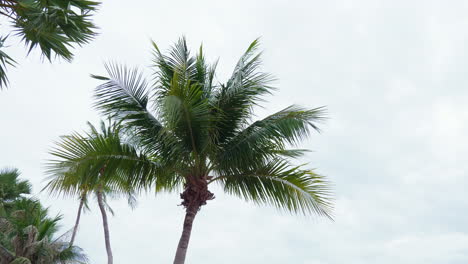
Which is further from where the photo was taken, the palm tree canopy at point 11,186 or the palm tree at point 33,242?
the palm tree canopy at point 11,186

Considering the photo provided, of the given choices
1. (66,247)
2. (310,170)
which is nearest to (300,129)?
(310,170)

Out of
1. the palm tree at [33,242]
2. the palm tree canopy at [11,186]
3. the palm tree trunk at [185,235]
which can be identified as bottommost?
the palm tree trunk at [185,235]

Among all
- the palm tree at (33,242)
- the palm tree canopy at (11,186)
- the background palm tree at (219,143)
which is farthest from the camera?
the palm tree canopy at (11,186)

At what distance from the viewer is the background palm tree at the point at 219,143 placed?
1144cm

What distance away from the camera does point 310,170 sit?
1174 centimetres

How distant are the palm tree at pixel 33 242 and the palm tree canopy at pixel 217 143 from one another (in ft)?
23.6

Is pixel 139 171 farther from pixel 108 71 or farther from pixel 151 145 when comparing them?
pixel 108 71

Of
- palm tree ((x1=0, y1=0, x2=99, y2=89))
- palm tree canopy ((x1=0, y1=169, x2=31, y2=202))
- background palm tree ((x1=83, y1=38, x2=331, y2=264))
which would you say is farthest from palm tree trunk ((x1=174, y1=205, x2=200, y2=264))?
palm tree canopy ((x1=0, y1=169, x2=31, y2=202))

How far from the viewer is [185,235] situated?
1171 centimetres

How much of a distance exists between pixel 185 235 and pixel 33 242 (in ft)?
25.9

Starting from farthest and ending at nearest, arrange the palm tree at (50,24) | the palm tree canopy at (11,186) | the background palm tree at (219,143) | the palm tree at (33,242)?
the palm tree canopy at (11,186), the palm tree at (33,242), the background palm tree at (219,143), the palm tree at (50,24)

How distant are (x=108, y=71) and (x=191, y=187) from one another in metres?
2.98

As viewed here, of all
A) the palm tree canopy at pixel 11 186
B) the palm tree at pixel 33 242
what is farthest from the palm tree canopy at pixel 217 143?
the palm tree canopy at pixel 11 186

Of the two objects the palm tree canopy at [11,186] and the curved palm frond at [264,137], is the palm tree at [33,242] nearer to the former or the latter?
the palm tree canopy at [11,186]
